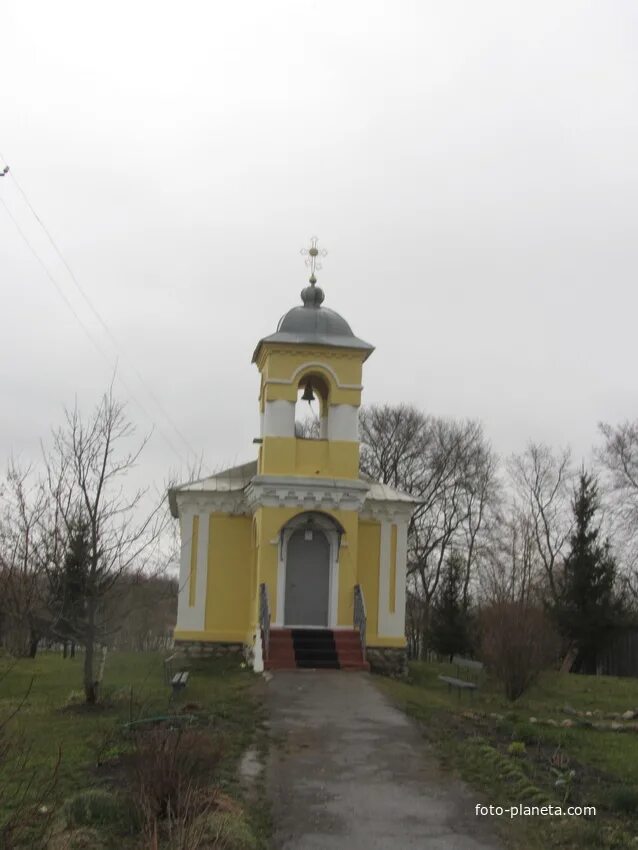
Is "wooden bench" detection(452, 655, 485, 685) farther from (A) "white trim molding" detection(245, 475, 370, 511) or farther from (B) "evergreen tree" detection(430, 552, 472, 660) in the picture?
(B) "evergreen tree" detection(430, 552, 472, 660)

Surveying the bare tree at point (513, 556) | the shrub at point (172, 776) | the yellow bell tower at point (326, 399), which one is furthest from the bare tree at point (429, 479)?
the shrub at point (172, 776)

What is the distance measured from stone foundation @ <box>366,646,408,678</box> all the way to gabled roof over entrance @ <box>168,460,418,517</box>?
3.62 m

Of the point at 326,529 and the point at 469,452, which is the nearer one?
the point at 326,529

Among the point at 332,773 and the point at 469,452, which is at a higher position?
the point at 469,452

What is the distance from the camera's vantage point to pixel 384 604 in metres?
23.9

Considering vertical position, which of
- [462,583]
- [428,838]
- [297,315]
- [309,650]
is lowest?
[428,838]

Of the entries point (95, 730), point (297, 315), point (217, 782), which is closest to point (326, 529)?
point (297, 315)

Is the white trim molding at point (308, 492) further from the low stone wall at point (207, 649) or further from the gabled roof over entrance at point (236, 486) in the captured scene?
the low stone wall at point (207, 649)

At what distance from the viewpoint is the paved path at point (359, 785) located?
8852mm

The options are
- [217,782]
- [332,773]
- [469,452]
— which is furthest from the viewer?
[469,452]

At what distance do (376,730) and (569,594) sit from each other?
1846 cm

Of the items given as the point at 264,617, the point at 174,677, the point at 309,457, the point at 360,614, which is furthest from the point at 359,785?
the point at 309,457

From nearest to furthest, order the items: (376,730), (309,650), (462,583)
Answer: (376,730) < (309,650) < (462,583)

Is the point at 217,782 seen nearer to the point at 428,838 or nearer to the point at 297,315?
the point at 428,838
